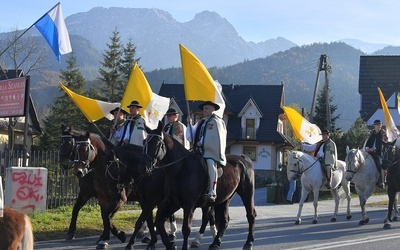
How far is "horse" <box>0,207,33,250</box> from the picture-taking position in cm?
680

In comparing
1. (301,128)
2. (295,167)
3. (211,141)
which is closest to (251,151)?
(301,128)

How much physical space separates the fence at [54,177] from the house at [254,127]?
3752cm

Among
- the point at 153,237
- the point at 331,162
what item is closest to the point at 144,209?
the point at 153,237

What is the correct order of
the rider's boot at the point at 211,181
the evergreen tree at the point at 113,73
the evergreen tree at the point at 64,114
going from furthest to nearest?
the evergreen tree at the point at 113,73, the evergreen tree at the point at 64,114, the rider's boot at the point at 211,181

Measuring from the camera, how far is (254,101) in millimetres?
58875

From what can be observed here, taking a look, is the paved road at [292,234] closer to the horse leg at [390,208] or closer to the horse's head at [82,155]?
the horse leg at [390,208]

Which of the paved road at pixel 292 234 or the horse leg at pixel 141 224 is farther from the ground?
the horse leg at pixel 141 224

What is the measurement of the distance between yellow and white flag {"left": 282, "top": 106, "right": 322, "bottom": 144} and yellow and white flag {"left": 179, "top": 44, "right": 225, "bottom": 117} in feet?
25.7

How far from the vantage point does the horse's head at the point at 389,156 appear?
17.2 meters

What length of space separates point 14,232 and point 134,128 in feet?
22.2

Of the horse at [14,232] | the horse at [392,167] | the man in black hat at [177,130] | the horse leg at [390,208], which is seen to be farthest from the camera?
the horse at [392,167]

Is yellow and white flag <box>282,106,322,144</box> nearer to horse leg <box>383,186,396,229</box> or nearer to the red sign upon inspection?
horse leg <box>383,186,396,229</box>

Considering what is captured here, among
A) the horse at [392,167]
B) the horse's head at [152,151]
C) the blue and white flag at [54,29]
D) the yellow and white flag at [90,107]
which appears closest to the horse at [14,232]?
the horse's head at [152,151]

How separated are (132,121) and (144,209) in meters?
2.45
